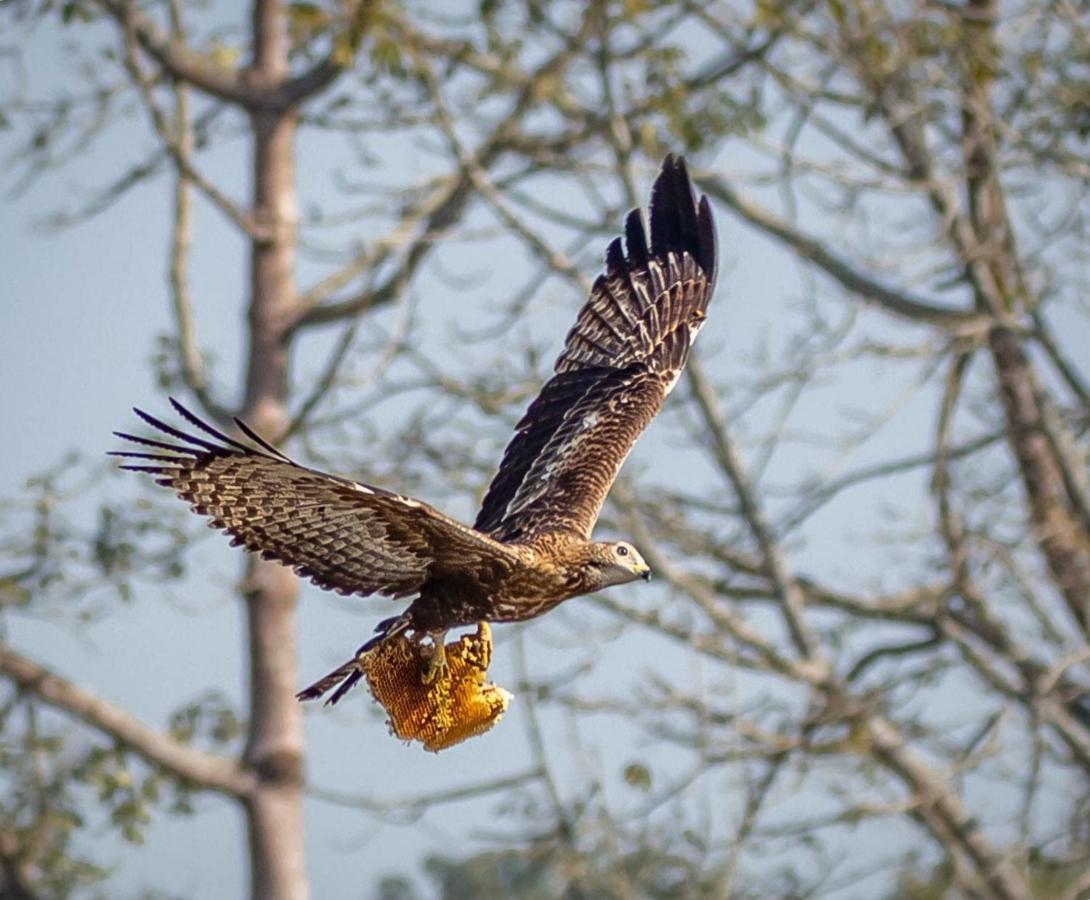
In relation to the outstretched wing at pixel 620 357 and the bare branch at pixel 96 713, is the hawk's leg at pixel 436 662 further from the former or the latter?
the bare branch at pixel 96 713

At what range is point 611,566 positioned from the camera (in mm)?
5602

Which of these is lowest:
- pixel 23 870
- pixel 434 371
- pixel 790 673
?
pixel 790 673

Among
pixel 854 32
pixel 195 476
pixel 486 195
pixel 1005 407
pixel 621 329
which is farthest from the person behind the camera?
pixel 1005 407

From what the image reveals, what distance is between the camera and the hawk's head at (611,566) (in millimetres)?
5590

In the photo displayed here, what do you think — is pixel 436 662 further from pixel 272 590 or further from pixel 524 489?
pixel 272 590

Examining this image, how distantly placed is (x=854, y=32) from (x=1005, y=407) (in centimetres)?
284

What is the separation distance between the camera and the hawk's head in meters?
5.59

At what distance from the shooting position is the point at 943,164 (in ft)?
42.8

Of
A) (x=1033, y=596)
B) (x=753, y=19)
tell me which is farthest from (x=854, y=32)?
(x=1033, y=596)

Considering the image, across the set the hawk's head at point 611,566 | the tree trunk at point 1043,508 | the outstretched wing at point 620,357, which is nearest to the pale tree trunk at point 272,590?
the tree trunk at point 1043,508

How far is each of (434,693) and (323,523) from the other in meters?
0.47

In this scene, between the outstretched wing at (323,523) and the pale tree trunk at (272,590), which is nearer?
the outstretched wing at (323,523)

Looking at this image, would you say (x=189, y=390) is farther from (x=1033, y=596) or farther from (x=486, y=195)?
(x=1033, y=596)

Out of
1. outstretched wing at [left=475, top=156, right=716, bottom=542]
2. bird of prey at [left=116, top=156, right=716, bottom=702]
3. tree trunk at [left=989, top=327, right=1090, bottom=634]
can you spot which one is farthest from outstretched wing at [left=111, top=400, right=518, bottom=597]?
tree trunk at [left=989, top=327, right=1090, bottom=634]
